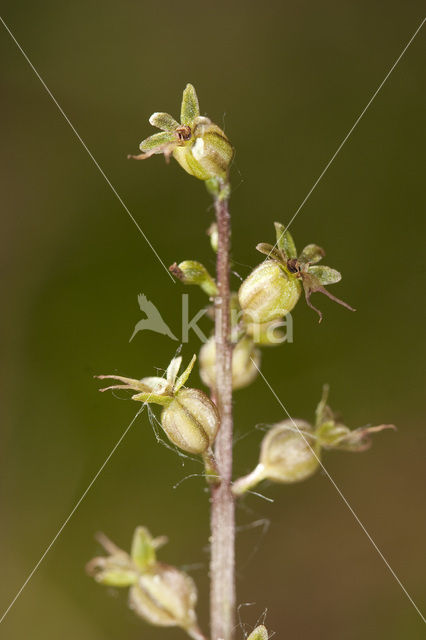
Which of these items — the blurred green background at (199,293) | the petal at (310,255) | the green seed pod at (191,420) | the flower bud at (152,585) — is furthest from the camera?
the blurred green background at (199,293)

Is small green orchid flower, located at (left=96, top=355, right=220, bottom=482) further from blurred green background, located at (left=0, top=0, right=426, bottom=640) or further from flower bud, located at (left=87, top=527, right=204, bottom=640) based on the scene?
blurred green background, located at (left=0, top=0, right=426, bottom=640)

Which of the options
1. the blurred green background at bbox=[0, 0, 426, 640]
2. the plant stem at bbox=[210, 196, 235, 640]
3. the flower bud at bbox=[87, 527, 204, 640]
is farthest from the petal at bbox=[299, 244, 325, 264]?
the blurred green background at bbox=[0, 0, 426, 640]

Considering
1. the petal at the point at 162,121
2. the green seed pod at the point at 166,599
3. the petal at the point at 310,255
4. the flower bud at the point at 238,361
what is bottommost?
the green seed pod at the point at 166,599

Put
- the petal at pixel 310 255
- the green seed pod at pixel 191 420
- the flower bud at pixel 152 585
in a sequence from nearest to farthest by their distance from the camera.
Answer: the green seed pod at pixel 191 420 → the petal at pixel 310 255 → the flower bud at pixel 152 585

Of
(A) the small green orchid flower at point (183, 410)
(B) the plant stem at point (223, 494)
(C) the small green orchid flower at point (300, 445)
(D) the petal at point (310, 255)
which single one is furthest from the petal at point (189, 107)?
(C) the small green orchid flower at point (300, 445)

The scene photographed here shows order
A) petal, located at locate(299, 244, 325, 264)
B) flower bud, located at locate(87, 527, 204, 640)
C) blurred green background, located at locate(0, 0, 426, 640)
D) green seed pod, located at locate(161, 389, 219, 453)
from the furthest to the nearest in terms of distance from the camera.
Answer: blurred green background, located at locate(0, 0, 426, 640), flower bud, located at locate(87, 527, 204, 640), petal, located at locate(299, 244, 325, 264), green seed pod, located at locate(161, 389, 219, 453)

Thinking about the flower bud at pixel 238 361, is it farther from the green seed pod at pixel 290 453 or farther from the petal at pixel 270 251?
the petal at pixel 270 251

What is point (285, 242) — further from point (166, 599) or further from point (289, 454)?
point (166, 599)
